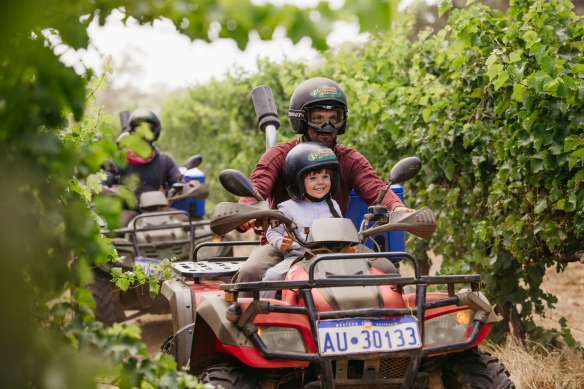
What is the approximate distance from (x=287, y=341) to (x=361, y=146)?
5.18 m

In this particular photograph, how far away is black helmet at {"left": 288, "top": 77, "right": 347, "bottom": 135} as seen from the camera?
5191 mm

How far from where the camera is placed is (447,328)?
3799mm

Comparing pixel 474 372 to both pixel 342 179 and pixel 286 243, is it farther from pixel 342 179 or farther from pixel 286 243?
pixel 342 179

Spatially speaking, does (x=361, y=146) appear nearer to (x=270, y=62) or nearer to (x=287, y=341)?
(x=270, y=62)

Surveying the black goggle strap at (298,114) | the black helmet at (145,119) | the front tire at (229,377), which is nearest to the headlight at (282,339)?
the front tire at (229,377)

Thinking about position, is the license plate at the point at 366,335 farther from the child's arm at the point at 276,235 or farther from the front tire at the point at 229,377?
the child's arm at the point at 276,235

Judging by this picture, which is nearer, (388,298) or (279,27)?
(279,27)

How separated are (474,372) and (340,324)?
86 centimetres

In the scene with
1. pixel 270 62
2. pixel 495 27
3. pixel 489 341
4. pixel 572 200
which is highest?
pixel 270 62

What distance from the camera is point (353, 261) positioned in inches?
157

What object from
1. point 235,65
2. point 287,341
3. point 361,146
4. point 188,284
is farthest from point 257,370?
point 235,65

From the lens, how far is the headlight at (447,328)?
12.3ft

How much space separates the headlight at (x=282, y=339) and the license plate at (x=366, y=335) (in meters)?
0.15

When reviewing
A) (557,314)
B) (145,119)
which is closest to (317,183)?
(557,314)
